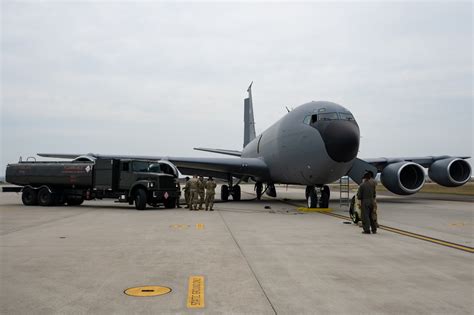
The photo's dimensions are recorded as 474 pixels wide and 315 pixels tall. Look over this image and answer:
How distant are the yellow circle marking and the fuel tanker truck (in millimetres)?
13256

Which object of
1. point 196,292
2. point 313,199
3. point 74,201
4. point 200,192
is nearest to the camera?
point 196,292

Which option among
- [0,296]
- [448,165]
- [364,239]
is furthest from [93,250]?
[448,165]

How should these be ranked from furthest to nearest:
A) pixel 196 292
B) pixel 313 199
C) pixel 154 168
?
pixel 154 168, pixel 313 199, pixel 196 292

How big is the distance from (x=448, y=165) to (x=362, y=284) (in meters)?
21.7

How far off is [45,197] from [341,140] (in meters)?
14.7

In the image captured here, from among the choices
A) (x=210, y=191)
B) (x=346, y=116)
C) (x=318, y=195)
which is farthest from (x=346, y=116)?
(x=210, y=191)

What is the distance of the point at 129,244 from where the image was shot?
904 centimetres

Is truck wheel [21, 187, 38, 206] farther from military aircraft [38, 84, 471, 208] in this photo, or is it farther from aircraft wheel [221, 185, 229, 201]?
aircraft wheel [221, 185, 229, 201]

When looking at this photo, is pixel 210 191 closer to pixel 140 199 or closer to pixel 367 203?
pixel 140 199

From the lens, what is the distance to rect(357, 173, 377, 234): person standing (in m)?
11.1

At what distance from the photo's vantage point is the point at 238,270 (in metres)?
6.44

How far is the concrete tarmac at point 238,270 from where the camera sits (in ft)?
15.5

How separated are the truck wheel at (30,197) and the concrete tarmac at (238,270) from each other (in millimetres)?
10335

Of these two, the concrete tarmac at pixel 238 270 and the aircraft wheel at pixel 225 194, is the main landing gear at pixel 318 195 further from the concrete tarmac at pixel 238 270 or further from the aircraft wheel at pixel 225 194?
the aircraft wheel at pixel 225 194
